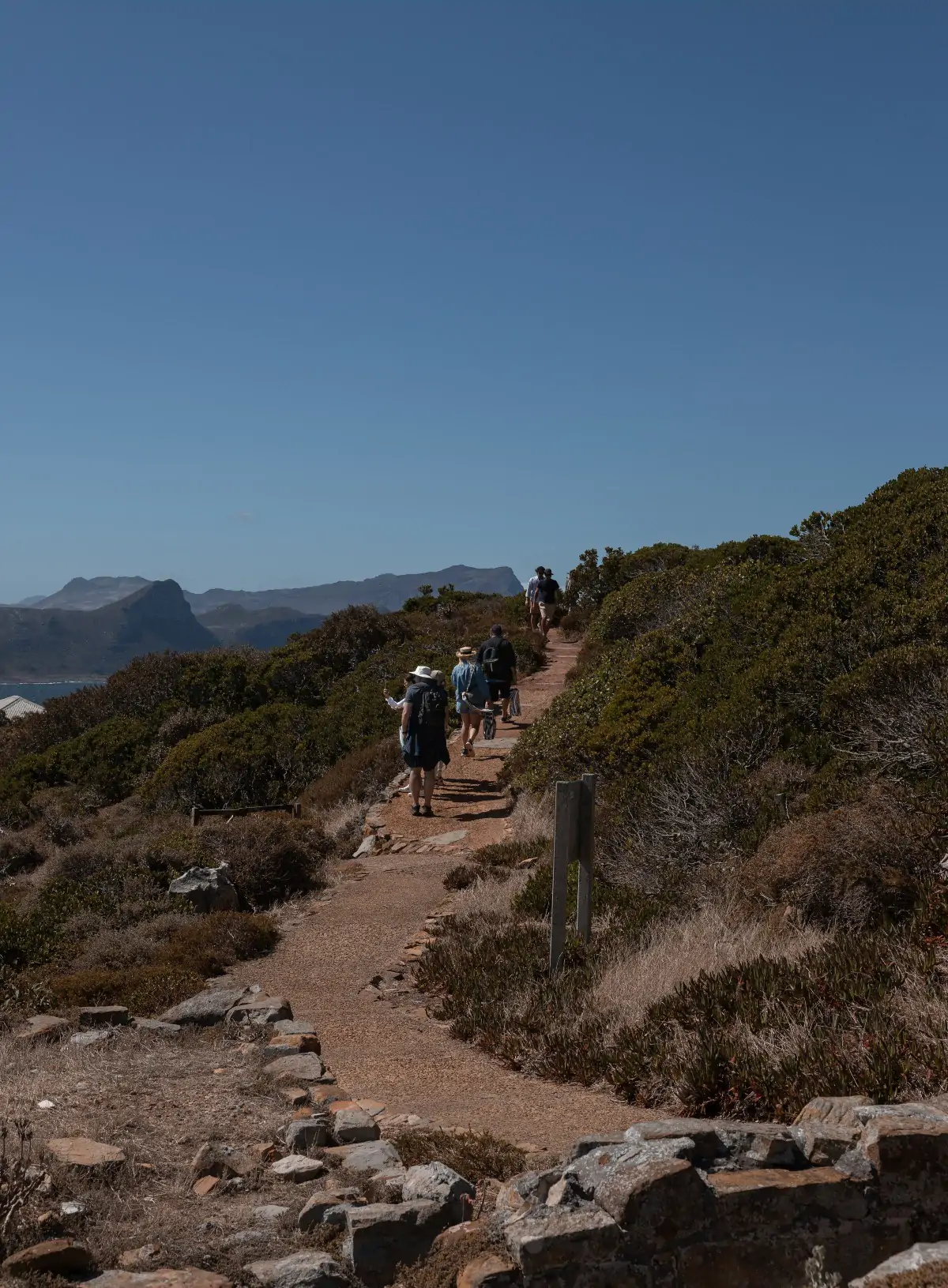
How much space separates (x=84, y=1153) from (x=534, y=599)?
23687 mm

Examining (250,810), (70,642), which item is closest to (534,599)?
(250,810)

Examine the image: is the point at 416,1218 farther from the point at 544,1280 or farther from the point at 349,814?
the point at 349,814

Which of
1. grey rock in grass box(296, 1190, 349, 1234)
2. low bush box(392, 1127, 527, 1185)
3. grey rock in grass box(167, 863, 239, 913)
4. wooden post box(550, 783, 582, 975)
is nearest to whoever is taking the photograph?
grey rock in grass box(296, 1190, 349, 1234)

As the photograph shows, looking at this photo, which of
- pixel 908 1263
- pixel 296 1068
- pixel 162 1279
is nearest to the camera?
pixel 908 1263

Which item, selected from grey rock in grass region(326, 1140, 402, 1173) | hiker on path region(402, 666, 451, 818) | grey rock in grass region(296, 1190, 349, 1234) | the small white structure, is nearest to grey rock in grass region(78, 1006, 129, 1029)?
grey rock in grass region(326, 1140, 402, 1173)

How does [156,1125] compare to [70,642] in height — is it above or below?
below

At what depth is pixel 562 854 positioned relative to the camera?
7.96m

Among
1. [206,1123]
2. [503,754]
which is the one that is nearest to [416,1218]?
[206,1123]

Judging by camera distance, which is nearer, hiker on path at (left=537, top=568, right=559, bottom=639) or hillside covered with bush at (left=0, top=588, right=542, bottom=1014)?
hillside covered with bush at (left=0, top=588, right=542, bottom=1014)

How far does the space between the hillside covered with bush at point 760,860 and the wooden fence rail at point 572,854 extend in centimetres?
18

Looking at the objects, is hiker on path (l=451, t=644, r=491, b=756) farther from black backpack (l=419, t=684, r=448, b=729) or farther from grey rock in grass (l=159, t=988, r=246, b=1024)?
grey rock in grass (l=159, t=988, r=246, b=1024)

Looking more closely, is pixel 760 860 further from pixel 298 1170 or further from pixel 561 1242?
pixel 561 1242

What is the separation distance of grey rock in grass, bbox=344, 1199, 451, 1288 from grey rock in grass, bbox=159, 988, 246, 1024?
393cm

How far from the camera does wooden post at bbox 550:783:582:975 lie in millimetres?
7836
